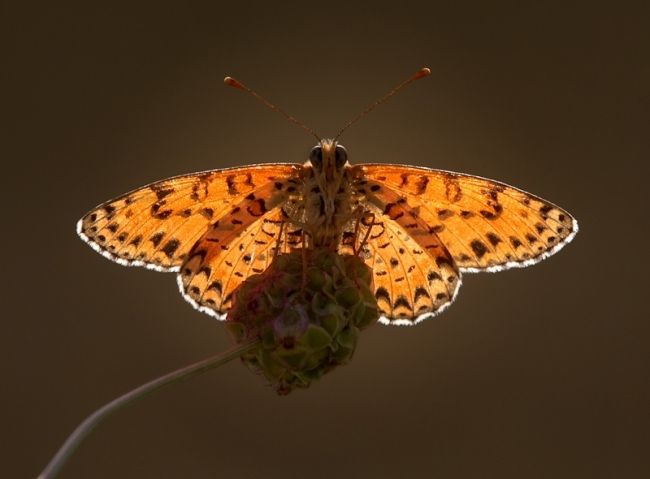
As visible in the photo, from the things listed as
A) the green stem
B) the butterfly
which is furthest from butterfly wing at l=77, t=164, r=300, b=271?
the green stem

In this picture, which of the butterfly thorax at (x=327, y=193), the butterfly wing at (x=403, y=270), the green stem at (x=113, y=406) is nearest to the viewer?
the green stem at (x=113, y=406)

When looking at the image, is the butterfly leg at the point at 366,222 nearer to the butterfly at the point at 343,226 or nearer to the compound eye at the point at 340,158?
the butterfly at the point at 343,226

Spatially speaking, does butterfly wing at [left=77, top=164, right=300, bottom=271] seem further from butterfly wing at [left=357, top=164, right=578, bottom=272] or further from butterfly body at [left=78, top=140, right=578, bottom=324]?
butterfly wing at [left=357, top=164, right=578, bottom=272]

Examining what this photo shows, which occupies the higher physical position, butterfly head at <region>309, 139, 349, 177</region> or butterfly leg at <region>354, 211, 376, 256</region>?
butterfly head at <region>309, 139, 349, 177</region>

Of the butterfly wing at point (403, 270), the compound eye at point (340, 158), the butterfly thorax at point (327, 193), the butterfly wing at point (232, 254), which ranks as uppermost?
the compound eye at point (340, 158)

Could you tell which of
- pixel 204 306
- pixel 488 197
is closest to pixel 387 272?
pixel 488 197

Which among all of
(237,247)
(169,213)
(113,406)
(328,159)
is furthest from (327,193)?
(113,406)

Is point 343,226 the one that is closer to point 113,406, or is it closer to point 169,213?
point 169,213

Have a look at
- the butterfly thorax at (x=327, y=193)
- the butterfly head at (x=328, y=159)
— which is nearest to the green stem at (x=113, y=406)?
the butterfly thorax at (x=327, y=193)
